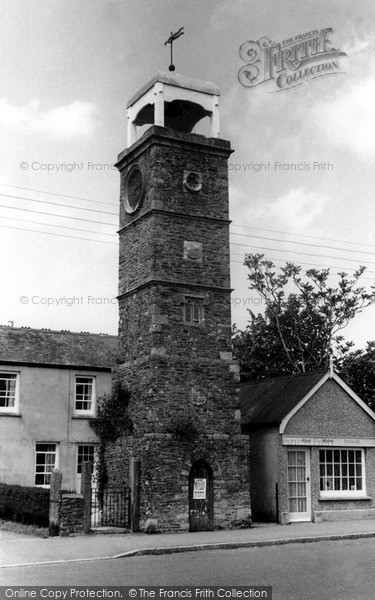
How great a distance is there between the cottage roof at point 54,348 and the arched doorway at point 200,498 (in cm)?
910

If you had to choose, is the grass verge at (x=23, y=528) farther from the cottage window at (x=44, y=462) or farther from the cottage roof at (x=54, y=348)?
the cottage roof at (x=54, y=348)

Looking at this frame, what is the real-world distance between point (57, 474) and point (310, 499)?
960 cm

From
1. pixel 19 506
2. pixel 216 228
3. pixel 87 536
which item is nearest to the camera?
pixel 87 536

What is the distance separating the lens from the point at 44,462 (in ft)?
99.3

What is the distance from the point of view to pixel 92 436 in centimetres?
3128

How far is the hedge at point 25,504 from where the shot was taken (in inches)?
877

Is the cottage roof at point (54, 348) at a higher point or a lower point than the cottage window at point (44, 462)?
higher

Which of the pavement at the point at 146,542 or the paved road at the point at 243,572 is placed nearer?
the paved road at the point at 243,572

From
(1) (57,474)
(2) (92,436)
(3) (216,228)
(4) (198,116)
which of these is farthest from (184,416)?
(4) (198,116)

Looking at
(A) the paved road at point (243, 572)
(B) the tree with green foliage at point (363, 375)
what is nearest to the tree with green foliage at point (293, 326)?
(B) the tree with green foliage at point (363, 375)

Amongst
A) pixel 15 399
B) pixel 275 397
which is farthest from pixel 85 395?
pixel 275 397

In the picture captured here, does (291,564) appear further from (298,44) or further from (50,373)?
(50,373)

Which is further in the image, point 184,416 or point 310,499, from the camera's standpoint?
point 310,499

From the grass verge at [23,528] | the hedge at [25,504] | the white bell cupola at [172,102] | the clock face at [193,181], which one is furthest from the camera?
the white bell cupola at [172,102]
